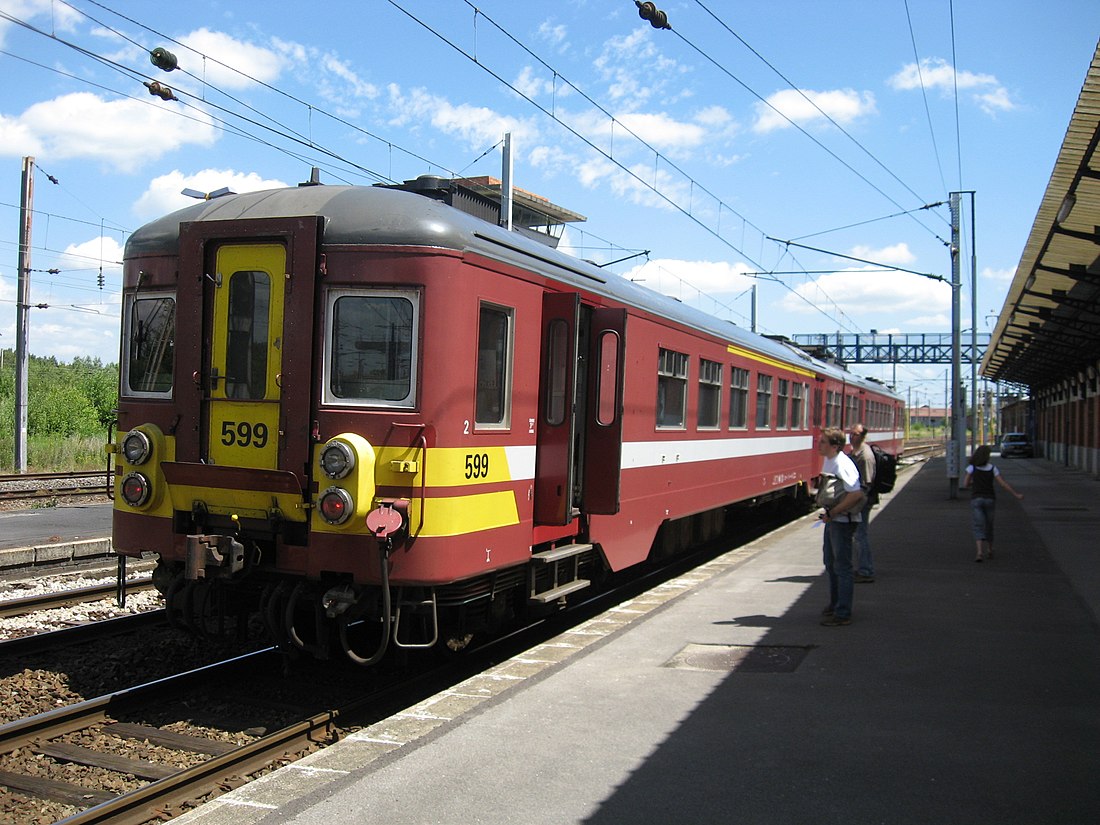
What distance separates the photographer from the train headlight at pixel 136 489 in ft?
22.4

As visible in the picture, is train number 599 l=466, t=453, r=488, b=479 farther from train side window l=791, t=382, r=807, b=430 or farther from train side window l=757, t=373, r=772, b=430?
train side window l=791, t=382, r=807, b=430

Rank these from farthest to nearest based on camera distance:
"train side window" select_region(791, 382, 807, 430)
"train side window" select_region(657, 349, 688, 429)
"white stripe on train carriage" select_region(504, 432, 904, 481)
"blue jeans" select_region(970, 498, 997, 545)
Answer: "train side window" select_region(791, 382, 807, 430)
"blue jeans" select_region(970, 498, 997, 545)
"train side window" select_region(657, 349, 688, 429)
"white stripe on train carriage" select_region(504, 432, 904, 481)

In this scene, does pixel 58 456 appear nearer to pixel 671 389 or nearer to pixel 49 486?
pixel 49 486

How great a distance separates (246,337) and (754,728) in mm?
4001

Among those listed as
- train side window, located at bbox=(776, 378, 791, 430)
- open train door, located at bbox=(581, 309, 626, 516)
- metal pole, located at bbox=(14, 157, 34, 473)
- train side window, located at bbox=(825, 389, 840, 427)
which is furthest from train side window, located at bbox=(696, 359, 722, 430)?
metal pole, located at bbox=(14, 157, 34, 473)

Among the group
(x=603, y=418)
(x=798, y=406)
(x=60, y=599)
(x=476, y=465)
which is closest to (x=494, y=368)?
(x=476, y=465)

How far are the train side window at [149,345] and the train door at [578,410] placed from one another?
8.76 feet

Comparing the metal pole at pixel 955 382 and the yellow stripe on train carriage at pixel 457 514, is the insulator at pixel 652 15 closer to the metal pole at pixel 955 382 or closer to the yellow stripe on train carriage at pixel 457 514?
the yellow stripe on train carriage at pixel 457 514

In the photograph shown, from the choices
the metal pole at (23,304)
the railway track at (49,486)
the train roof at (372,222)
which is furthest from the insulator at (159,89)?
the metal pole at (23,304)

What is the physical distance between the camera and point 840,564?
840 centimetres

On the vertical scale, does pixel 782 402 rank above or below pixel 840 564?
above

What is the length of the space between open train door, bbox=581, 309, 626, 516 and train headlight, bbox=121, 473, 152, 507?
3.38 metres

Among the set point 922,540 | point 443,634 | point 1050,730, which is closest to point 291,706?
point 443,634

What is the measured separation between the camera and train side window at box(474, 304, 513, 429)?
6.95 meters
